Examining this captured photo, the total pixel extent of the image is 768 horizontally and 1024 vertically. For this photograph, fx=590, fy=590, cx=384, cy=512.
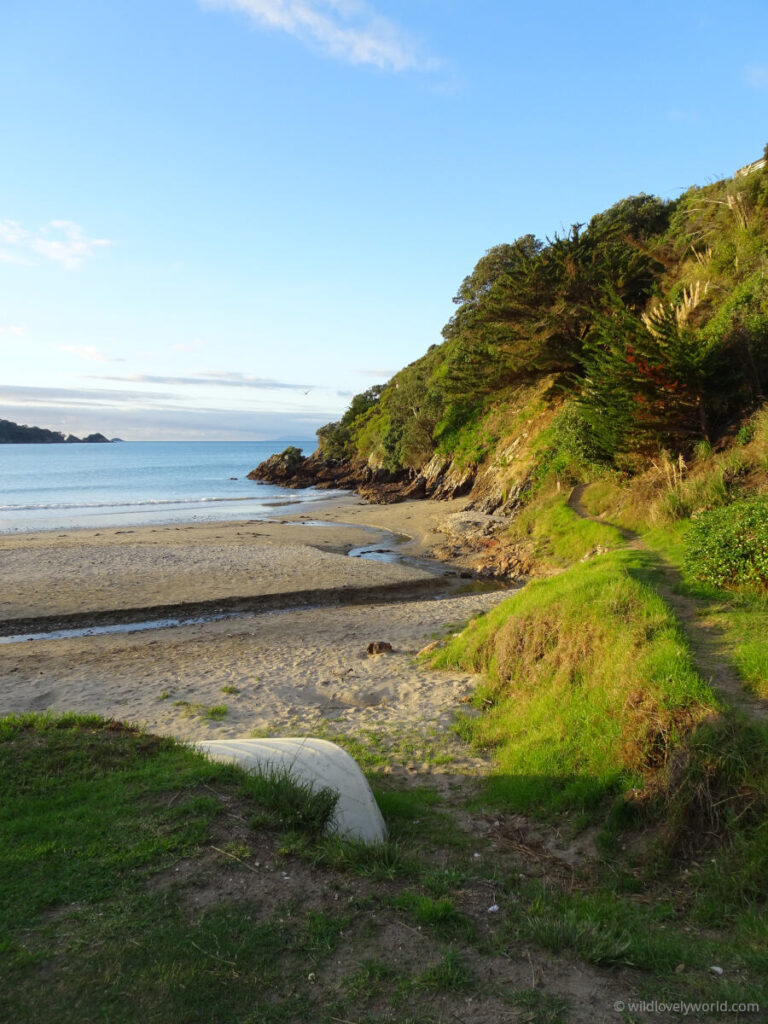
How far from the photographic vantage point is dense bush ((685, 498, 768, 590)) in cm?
922

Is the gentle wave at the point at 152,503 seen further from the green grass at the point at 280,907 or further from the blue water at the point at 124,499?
the green grass at the point at 280,907

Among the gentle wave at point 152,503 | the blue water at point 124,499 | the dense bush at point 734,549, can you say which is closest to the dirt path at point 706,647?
the dense bush at point 734,549

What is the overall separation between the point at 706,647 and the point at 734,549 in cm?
302

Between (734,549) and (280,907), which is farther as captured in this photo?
(734,549)

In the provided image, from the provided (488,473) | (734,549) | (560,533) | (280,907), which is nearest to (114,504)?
(488,473)

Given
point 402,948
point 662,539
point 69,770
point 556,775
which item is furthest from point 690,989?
point 662,539

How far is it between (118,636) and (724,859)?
14077mm

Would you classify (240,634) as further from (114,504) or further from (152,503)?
(114,504)

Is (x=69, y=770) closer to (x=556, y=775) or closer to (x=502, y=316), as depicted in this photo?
(x=556, y=775)

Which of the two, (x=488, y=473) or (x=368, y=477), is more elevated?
(x=488, y=473)

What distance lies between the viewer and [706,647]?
7.46 meters

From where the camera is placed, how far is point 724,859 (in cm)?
451

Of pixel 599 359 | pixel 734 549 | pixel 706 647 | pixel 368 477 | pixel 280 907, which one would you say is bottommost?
pixel 280 907

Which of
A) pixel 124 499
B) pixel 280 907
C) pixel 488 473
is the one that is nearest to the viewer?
pixel 280 907
